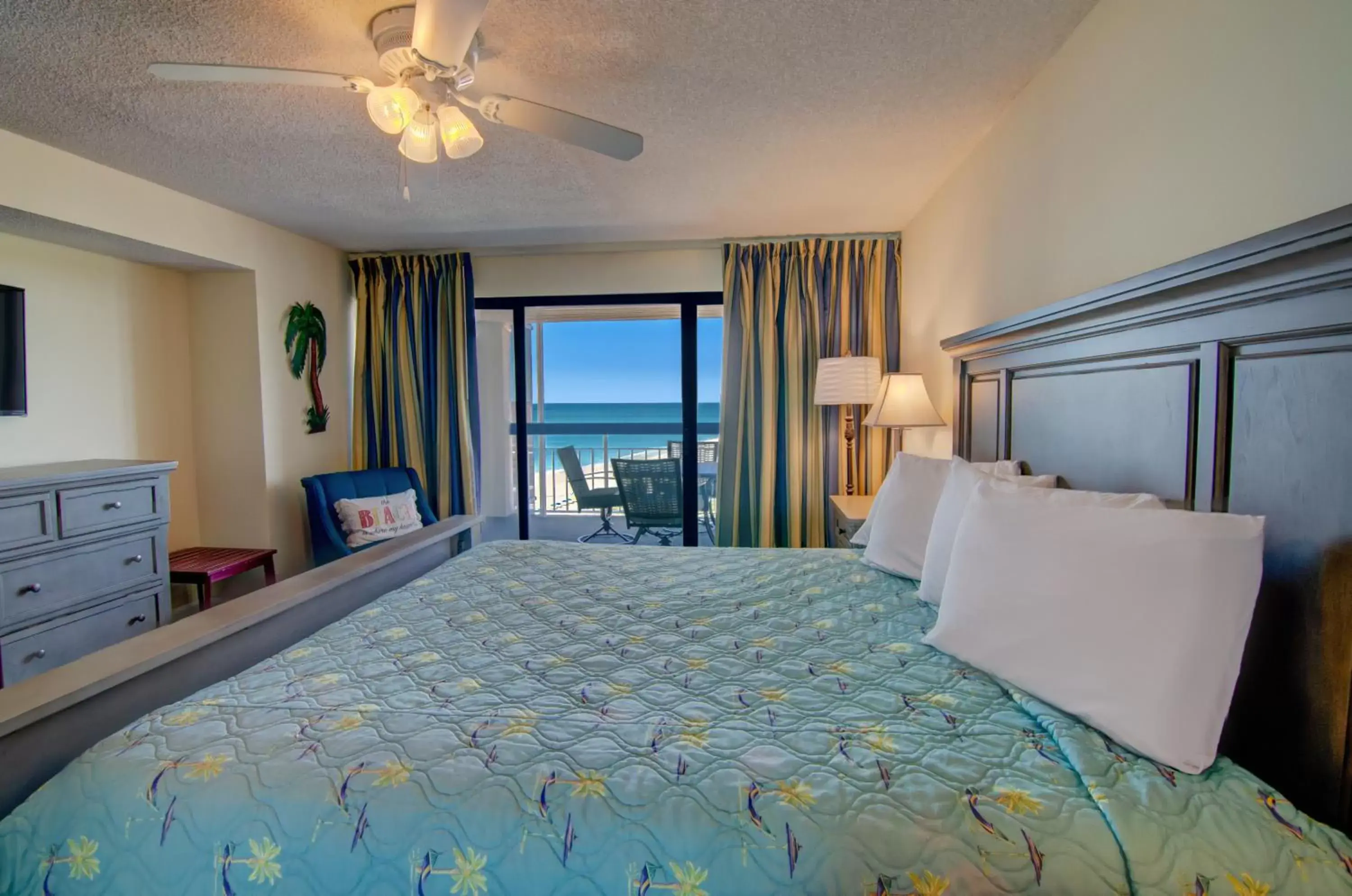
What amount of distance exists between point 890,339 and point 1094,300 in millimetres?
2279

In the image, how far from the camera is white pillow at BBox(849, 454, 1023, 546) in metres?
1.81

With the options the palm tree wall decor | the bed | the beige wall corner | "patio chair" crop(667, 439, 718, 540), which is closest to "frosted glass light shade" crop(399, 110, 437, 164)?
the bed

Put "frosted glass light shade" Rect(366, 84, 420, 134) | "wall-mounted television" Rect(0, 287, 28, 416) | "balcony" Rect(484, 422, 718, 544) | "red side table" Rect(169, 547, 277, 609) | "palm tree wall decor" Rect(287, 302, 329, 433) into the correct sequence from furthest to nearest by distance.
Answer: "balcony" Rect(484, 422, 718, 544) → "palm tree wall decor" Rect(287, 302, 329, 433) → "red side table" Rect(169, 547, 277, 609) → "wall-mounted television" Rect(0, 287, 28, 416) → "frosted glass light shade" Rect(366, 84, 420, 134)

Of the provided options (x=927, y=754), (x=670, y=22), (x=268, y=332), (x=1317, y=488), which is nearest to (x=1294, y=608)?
(x=1317, y=488)

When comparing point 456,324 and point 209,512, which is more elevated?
point 456,324

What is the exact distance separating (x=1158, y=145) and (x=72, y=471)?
3895 mm

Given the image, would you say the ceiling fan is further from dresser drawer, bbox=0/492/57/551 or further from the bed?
dresser drawer, bbox=0/492/57/551

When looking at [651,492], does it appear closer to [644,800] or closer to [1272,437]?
[644,800]

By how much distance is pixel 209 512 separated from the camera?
11.2 feet

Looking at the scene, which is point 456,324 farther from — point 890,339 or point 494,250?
point 890,339

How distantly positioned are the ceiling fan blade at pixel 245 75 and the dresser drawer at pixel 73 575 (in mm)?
1973

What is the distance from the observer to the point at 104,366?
2.95m

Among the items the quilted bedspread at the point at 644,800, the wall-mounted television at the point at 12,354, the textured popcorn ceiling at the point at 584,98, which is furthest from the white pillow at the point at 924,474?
the wall-mounted television at the point at 12,354

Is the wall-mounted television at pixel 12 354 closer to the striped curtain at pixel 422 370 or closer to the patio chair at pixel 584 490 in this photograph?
the striped curtain at pixel 422 370
